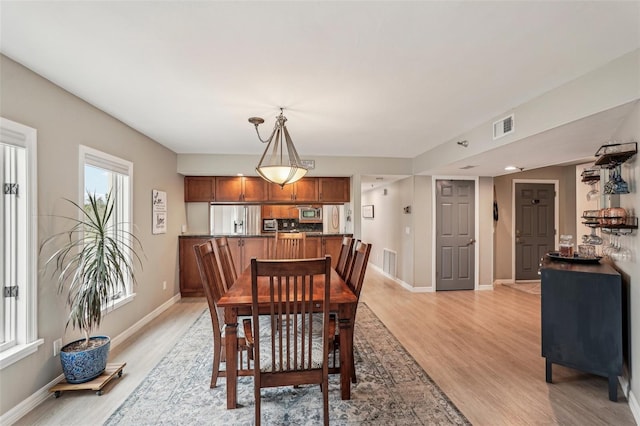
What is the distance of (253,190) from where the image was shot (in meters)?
5.63

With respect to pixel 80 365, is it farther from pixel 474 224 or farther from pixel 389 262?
pixel 474 224

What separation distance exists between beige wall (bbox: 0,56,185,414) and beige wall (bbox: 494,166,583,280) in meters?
6.16

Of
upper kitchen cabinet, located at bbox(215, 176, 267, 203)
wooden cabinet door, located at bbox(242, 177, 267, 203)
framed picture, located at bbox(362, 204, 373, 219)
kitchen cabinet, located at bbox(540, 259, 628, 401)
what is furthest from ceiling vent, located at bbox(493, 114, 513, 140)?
framed picture, located at bbox(362, 204, 373, 219)

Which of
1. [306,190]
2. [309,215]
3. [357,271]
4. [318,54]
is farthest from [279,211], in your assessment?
[318,54]

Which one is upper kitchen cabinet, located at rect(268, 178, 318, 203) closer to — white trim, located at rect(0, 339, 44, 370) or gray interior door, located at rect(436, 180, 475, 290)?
gray interior door, located at rect(436, 180, 475, 290)

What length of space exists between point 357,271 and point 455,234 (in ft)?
12.2

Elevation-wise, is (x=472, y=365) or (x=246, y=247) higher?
(x=246, y=247)

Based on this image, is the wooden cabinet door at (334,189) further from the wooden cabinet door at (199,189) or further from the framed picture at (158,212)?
the framed picture at (158,212)

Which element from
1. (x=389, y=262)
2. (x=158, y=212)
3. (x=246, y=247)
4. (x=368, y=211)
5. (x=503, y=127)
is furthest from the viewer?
(x=368, y=211)

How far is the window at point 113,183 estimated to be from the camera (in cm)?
294

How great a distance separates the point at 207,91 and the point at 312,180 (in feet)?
10.6

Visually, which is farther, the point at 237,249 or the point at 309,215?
the point at 309,215

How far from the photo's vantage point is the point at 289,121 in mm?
3514

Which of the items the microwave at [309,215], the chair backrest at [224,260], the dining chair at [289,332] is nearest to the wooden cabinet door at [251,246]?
the microwave at [309,215]
